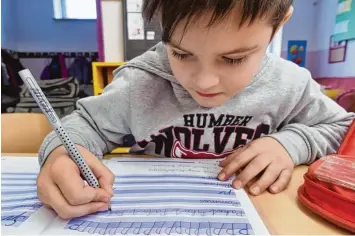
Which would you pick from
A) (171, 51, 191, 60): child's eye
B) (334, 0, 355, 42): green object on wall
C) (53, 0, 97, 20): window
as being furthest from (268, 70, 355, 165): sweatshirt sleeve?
(53, 0, 97, 20): window

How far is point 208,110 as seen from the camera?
23.4 inches

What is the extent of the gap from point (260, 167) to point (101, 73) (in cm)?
124

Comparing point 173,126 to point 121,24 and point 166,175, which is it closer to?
point 166,175

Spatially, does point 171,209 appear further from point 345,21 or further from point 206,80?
point 345,21

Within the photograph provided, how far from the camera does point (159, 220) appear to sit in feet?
1.05

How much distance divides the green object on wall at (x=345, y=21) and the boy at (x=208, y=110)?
5.27 feet

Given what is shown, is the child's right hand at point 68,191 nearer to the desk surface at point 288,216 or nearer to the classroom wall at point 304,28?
the desk surface at point 288,216

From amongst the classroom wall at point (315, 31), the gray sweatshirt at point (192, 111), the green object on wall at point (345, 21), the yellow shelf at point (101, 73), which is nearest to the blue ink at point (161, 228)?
the gray sweatshirt at point (192, 111)

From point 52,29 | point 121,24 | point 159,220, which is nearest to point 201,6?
point 159,220

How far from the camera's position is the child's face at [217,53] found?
1.13 feet

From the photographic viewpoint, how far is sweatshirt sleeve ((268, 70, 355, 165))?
1.66ft

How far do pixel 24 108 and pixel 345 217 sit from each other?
1907 mm

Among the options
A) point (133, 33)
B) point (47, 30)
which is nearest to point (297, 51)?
point (133, 33)

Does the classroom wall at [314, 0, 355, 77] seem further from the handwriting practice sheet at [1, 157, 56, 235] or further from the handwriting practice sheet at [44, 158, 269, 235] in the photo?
the handwriting practice sheet at [1, 157, 56, 235]
